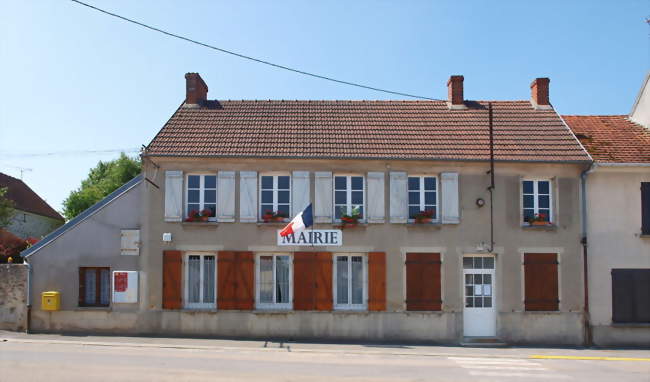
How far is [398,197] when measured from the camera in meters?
15.8

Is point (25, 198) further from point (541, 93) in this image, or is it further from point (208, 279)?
point (541, 93)

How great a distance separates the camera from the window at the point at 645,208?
1583 cm

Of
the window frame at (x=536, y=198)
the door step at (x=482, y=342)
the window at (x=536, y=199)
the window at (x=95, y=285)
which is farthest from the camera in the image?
the window at (x=536, y=199)


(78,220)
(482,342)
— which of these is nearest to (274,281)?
(78,220)

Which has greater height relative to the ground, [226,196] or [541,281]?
[226,196]

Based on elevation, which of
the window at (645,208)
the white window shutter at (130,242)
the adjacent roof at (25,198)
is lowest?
the white window shutter at (130,242)

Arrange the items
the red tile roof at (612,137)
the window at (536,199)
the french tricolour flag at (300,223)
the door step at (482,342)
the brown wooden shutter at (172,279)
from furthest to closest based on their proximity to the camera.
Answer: the red tile roof at (612,137) → the window at (536,199) → the brown wooden shutter at (172,279) → the door step at (482,342) → the french tricolour flag at (300,223)

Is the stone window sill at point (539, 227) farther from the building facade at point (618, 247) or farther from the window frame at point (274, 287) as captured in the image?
the window frame at point (274, 287)

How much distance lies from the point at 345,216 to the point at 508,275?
5017mm

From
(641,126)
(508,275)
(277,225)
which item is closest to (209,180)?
(277,225)

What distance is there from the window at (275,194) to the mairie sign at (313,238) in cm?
75

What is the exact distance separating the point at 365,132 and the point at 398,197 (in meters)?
2.46

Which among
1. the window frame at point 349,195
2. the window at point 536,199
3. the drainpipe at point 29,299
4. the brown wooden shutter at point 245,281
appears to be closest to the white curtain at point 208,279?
the brown wooden shutter at point 245,281

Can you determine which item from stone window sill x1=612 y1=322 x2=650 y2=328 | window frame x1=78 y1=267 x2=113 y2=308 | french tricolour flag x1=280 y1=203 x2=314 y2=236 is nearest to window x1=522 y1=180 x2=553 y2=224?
stone window sill x1=612 y1=322 x2=650 y2=328
